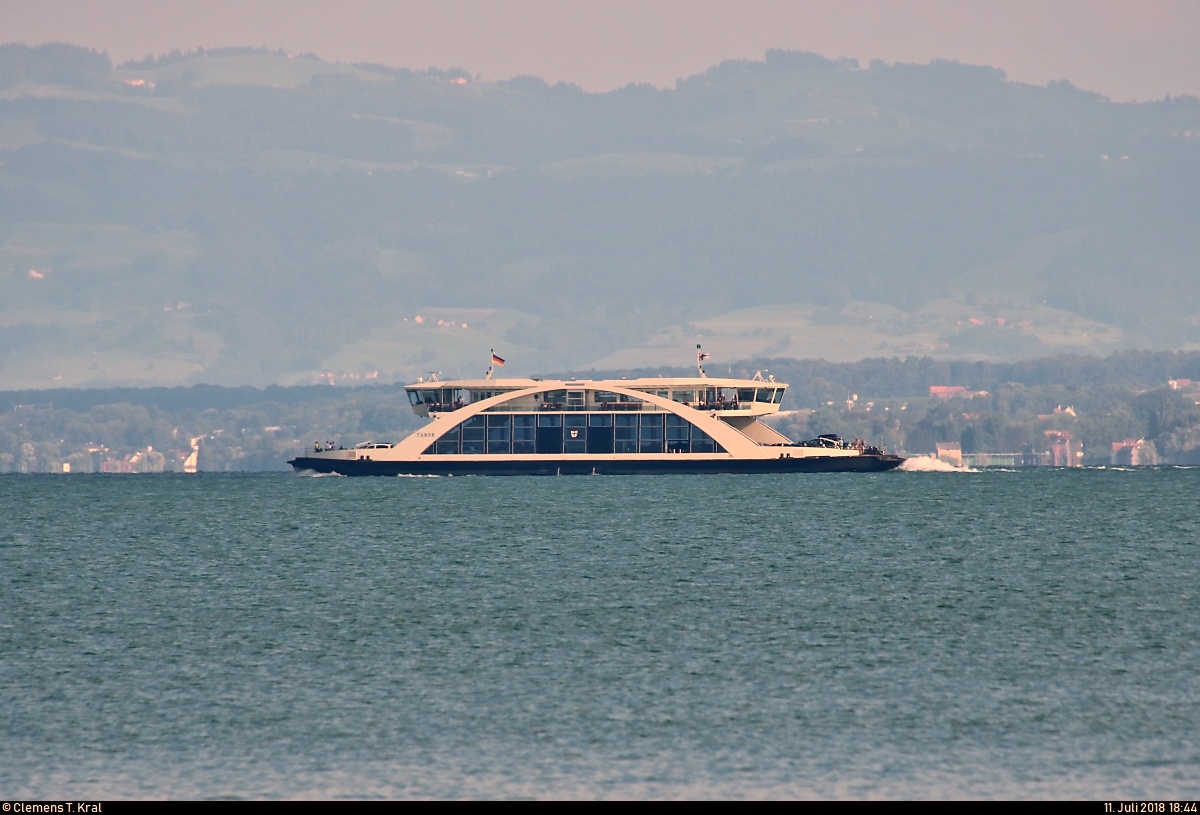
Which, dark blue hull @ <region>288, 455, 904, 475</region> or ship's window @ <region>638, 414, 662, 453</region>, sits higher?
ship's window @ <region>638, 414, 662, 453</region>

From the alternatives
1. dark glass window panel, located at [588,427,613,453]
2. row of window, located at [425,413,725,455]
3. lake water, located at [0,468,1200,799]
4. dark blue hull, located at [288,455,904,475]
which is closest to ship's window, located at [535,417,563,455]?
row of window, located at [425,413,725,455]

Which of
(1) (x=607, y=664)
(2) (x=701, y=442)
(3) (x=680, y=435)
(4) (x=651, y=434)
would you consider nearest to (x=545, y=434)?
(4) (x=651, y=434)

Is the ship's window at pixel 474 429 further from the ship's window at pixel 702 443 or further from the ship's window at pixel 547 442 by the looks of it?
the ship's window at pixel 702 443

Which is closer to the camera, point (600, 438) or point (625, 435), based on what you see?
point (625, 435)

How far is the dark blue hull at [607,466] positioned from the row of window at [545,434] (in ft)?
5.59

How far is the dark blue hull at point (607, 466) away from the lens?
165625 millimetres

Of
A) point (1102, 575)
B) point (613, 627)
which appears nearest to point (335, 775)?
point (613, 627)

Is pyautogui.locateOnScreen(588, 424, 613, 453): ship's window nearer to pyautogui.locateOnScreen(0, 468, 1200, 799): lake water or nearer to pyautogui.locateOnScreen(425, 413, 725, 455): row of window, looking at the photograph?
pyautogui.locateOnScreen(425, 413, 725, 455): row of window

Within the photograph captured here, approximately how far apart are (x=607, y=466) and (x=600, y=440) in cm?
307

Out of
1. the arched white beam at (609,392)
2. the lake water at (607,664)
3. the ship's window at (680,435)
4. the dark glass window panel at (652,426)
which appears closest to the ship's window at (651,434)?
the dark glass window panel at (652,426)

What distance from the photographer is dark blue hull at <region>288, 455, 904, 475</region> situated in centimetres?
16562

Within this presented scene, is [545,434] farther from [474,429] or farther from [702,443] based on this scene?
[702,443]

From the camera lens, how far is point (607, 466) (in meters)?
170
